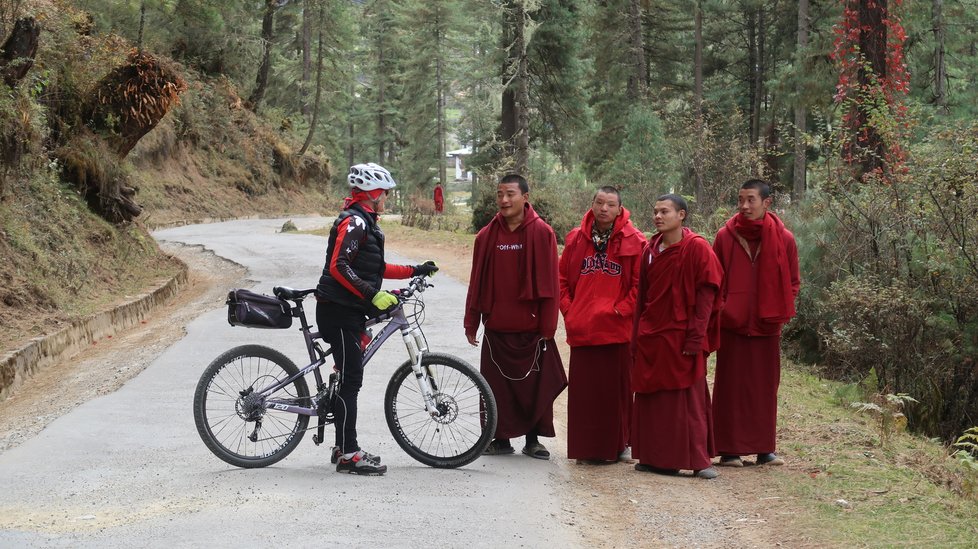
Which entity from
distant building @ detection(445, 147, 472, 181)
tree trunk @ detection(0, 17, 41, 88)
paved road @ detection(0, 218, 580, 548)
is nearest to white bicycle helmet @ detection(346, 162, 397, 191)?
paved road @ detection(0, 218, 580, 548)

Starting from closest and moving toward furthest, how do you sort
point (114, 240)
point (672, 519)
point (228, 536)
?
point (228, 536) < point (672, 519) < point (114, 240)

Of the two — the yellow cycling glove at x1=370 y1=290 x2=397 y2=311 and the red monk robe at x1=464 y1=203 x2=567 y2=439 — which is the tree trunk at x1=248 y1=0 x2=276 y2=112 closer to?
the red monk robe at x1=464 y1=203 x2=567 y2=439

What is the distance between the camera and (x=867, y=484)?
724 centimetres

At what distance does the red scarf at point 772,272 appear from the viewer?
8.02 metres

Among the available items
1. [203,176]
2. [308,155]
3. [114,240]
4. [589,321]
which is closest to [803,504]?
[589,321]

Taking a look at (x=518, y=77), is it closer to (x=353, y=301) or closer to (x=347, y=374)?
(x=353, y=301)

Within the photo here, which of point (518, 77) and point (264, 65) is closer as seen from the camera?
point (518, 77)

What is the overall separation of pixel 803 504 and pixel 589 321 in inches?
80.5

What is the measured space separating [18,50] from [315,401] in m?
10.0

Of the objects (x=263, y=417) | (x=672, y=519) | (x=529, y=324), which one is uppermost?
(x=529, y=324)

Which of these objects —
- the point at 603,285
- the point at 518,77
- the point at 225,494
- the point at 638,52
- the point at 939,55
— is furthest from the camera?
the point at 638,52

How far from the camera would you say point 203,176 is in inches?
1650

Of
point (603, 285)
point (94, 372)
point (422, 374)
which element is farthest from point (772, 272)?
point (94, 372)

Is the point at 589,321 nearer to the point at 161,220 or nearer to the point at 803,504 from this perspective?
the point at 803,504
